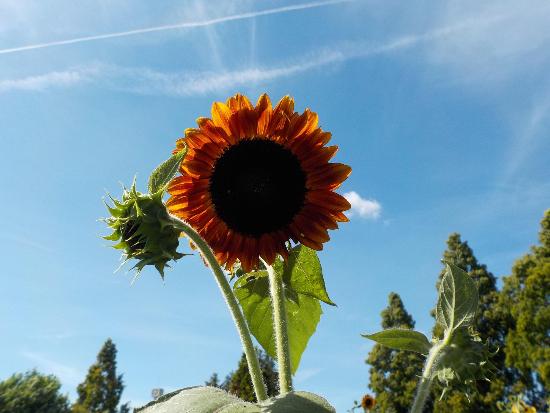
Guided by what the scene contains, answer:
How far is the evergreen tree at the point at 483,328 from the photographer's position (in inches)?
893

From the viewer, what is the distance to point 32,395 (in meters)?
18.9

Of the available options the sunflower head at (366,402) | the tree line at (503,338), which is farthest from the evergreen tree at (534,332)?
the sunflower head at (366,402)

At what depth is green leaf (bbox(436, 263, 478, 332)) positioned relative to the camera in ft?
5.29

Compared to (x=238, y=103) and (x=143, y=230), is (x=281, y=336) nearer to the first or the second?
(x=143, y=230)

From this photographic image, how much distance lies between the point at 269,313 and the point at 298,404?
0.88m

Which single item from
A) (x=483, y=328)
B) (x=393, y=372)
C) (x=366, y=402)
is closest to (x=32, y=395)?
(x=366, y=402)

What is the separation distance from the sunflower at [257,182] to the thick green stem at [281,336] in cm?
9

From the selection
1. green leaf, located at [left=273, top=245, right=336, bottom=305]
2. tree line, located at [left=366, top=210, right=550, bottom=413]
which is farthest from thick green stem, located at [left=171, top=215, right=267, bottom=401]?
tree line, located at [left=366, top=210, right=550, bottom=413]

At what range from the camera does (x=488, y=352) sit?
5.58ft

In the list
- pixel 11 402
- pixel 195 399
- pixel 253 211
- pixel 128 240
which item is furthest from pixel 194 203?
pixel 11 402

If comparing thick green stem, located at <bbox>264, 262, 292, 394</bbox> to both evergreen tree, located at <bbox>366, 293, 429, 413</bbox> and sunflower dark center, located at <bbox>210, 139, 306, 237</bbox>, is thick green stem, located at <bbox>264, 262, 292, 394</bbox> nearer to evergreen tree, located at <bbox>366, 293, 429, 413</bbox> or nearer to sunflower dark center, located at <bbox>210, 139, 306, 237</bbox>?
sunflower dark center, located at <bbox>210, 139, 306, 237</bbox>

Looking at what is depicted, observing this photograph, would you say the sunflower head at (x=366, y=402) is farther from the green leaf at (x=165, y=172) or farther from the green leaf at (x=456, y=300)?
the green leaf at (x=165, y=172)

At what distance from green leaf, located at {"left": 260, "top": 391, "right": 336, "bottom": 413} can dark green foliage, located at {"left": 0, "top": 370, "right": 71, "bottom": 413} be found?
1983 centimetres

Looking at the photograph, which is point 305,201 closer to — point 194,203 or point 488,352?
point 194,203
